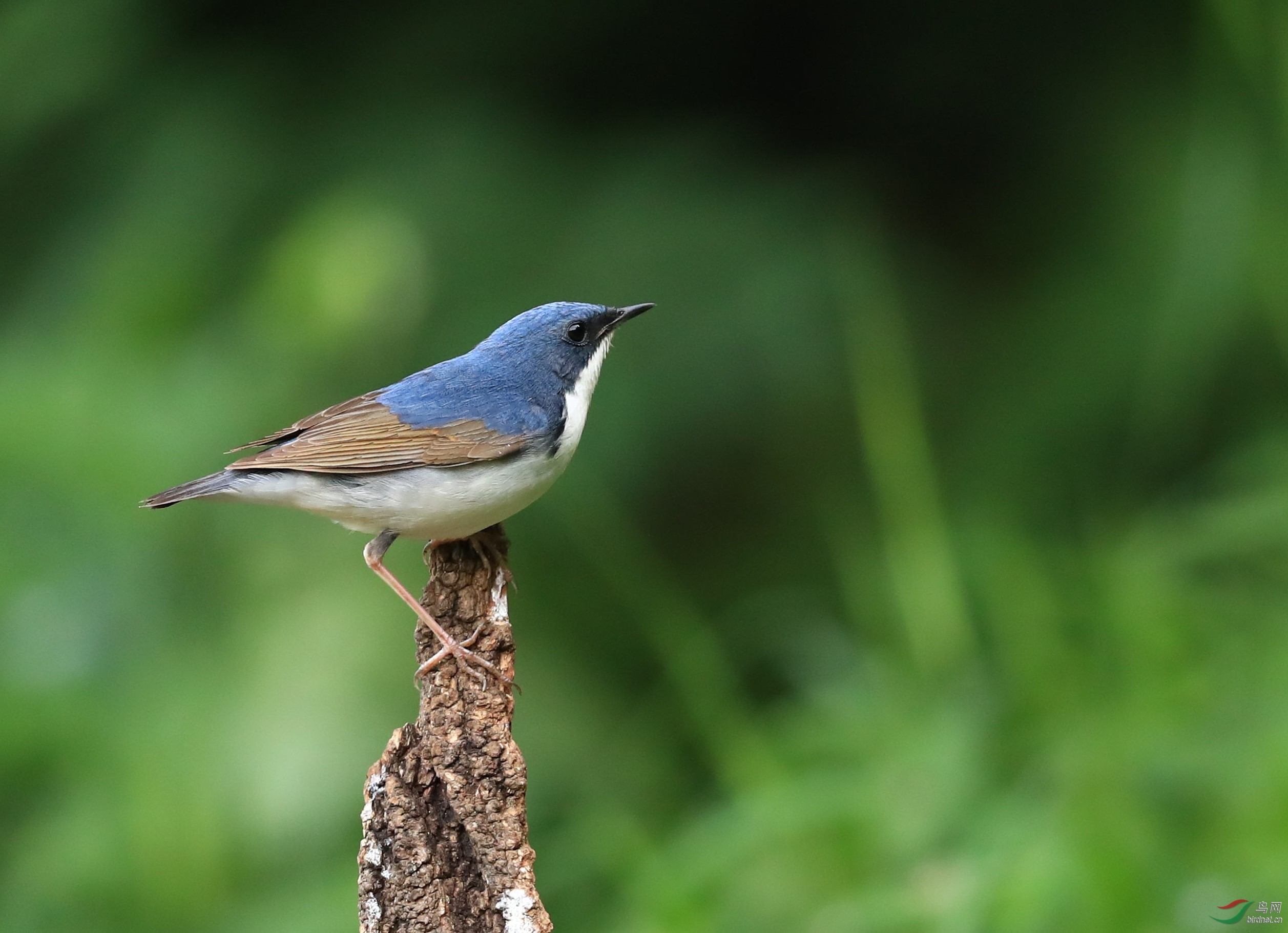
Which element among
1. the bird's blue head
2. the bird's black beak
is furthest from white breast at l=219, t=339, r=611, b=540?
the bird's black beak

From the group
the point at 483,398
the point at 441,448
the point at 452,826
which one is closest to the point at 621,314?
the point at 483,398

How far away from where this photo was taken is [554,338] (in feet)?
13.8

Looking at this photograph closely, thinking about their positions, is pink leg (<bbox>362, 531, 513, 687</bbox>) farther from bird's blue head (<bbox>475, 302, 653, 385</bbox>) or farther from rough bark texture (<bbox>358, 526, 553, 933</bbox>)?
bird's blue head (<bbox>475, 302, 653, 385</bbox>)

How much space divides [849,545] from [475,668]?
11.3 feet

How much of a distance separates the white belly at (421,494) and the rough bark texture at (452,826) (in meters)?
0.72

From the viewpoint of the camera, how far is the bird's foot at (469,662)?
115 inches

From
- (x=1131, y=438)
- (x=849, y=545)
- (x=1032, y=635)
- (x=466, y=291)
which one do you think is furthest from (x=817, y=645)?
(x=466, y=291)

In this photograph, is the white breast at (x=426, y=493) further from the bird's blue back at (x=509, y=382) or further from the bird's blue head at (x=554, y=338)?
A: the bird's blue head at (x=554, y=338)

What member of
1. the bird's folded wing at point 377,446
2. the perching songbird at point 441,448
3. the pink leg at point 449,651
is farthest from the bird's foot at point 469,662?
the bird's folded wing at point 377,446

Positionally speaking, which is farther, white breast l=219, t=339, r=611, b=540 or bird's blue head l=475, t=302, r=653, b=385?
bird's blue head l=475, t=302, r=653, b=385

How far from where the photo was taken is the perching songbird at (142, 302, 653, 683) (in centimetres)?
368

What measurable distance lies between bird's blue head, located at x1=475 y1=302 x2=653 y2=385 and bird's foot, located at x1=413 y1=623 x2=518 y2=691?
1.19 meters

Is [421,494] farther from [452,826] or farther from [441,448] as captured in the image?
[452,826]

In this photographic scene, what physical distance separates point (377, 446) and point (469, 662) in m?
1.11
